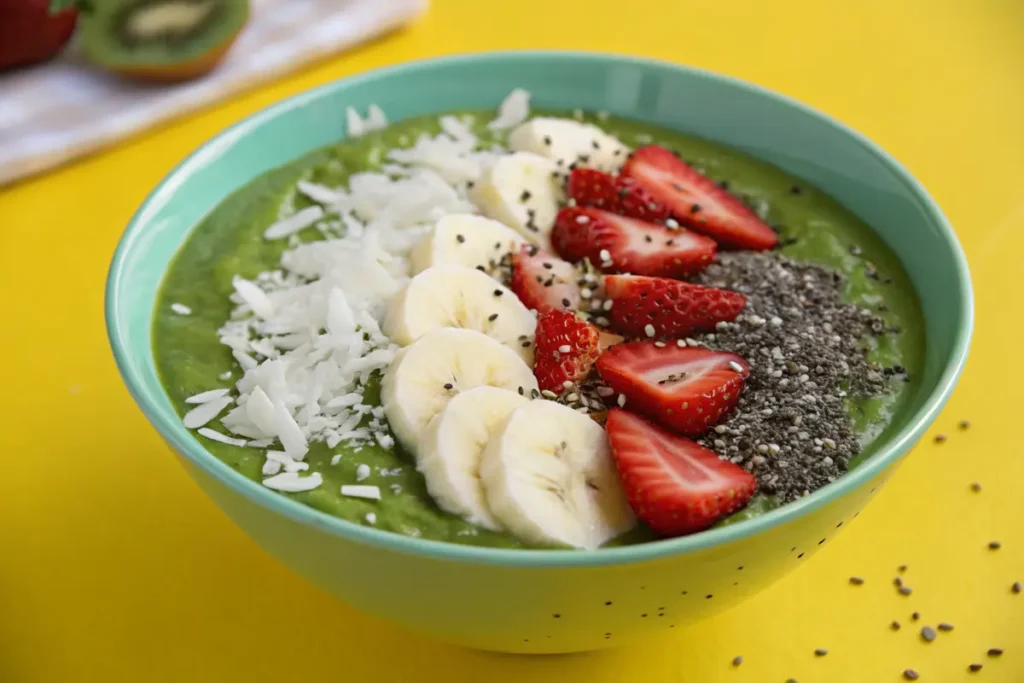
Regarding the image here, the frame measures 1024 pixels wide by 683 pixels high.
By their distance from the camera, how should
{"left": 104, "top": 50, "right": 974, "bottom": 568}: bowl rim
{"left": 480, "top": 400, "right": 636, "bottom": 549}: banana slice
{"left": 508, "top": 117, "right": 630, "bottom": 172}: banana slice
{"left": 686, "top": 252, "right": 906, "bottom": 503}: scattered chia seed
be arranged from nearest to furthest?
{"left": 104, "top": 50, "right": 974, "bottom": 568}: bowl rim < {"left": 480, "top": 400, "right": 636, "bottom": 549}: banana slice < {"left": 686, "top": 252, "right": 906, "bottom": 503}: scattered chia seed < {"left": 508, "top": 117, "right": 630, "bottom": 172}: banana slice

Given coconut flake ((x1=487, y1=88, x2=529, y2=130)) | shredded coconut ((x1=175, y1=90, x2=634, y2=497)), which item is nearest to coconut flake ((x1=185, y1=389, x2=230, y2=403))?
shredded coconut ((x1=175, y1=90, x2=634, y2=497))

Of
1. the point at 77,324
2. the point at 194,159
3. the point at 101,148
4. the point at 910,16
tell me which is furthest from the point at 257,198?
the point at 910,16

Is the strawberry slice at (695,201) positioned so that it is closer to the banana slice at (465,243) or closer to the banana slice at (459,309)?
the banana slice at (465,243)

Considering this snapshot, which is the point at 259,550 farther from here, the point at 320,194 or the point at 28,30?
the point at 28,30

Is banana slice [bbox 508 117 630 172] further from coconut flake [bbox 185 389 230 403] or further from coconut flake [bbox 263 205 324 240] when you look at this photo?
coconut flake [bbox 185 389 230 403]

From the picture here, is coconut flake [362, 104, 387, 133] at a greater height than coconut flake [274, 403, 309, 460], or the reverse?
coconut flake [362, 104, 387, 133]

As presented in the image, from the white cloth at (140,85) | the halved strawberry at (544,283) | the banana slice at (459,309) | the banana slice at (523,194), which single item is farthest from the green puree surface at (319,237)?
the white cloth at (140,85)
